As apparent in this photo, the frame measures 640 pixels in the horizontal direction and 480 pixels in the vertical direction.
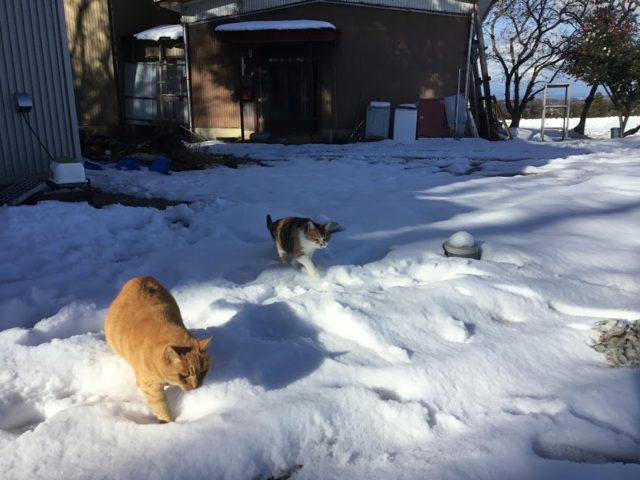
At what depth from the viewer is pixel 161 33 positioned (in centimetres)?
1477

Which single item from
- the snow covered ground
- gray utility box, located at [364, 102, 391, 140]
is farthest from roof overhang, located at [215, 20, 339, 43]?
the snow covered ground

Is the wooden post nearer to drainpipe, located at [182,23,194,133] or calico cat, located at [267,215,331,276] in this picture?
drainpipe, located at [182,23,194,133]

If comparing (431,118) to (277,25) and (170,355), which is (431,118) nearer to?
(277,25)

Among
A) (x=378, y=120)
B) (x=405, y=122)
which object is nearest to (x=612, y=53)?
(x=405, y=122)

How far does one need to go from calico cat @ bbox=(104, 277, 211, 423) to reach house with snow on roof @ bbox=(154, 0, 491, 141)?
12.2 m

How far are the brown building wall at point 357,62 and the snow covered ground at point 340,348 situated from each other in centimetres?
933

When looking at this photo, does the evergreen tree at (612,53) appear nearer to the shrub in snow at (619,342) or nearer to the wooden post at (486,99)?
the wooden post at (486,99)

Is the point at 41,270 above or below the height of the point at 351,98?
below

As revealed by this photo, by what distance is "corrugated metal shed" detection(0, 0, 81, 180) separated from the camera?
6.44m

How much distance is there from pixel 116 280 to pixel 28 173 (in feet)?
12.6

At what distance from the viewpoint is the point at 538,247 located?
13.5ft

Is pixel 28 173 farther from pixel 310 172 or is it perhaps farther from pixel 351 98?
pixel 351 98

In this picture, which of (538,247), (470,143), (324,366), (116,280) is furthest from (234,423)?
(470,143)

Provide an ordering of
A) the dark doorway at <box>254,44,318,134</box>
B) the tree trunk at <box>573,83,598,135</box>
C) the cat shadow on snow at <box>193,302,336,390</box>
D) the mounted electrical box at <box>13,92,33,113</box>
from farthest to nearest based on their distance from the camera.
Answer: the tree trunk at <box>573,83,598,135</box>
the dark doorway at <box>254,44,318,134</box>
the mounted electrical box at <box>13,92,33,113</box>
the cat shadow on snow at <box>193,302,336,390</box>
